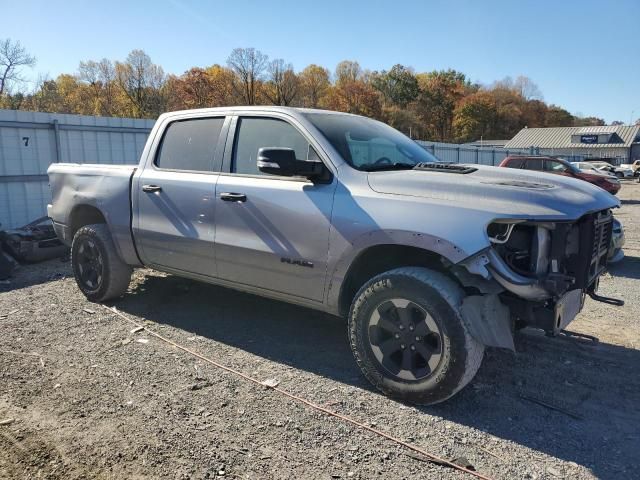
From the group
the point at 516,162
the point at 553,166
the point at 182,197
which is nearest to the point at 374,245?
the point at 182,197

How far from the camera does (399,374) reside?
3416 millimetres

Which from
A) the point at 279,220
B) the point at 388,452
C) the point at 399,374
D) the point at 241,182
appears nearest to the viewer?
the point at 388,452

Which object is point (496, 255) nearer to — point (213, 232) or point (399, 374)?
point (399, 374)

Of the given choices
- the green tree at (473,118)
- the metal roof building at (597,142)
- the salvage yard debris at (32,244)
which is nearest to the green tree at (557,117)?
the green tree at (473,118)

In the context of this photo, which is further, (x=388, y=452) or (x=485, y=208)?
(x=485, y=208)

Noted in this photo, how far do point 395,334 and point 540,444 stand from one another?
1058 millimetres

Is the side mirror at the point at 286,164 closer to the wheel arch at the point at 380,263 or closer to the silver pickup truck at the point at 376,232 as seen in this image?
the silver pickup truck at the point at 376,232

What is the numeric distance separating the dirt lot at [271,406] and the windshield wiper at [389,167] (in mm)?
1559

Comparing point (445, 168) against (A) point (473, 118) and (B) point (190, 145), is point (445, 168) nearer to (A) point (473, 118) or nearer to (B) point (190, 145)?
(B) point (190, 145)

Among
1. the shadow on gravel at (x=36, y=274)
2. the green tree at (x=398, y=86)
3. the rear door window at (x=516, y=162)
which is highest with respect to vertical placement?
the green tree at (x=398, y=86)

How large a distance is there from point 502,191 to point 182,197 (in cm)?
274

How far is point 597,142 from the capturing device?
6800cm

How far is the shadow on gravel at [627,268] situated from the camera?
24.6 feet

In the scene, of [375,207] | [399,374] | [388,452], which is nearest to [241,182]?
[375,207]
